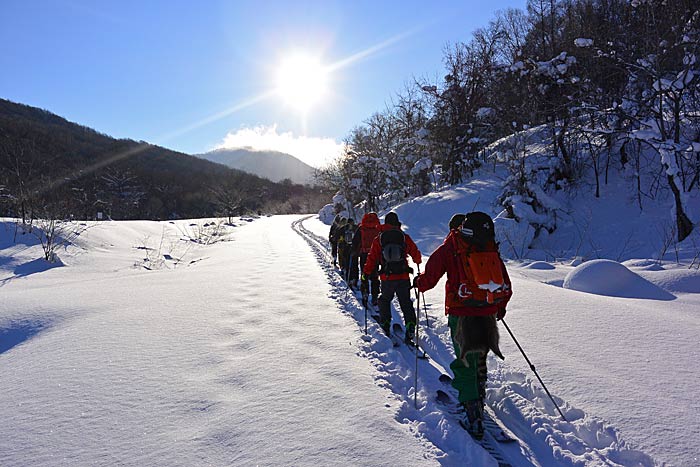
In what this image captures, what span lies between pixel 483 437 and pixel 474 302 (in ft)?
3.69

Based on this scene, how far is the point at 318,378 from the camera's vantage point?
3.76 metres

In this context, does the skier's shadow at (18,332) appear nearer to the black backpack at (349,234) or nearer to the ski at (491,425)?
the ski at (491,425)

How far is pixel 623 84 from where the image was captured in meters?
13.5

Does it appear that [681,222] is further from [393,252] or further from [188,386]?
[188,386]

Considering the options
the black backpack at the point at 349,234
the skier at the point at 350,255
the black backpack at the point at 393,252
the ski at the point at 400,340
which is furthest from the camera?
the black backpack at the point at 349,234

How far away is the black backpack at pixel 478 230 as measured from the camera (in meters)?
2.88

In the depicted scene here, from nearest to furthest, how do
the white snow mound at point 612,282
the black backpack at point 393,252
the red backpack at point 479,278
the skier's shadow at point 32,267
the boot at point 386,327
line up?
the red backpack at point 479,278, the black backpack at point 393,252, the boot at point 386,327, the white snow mound at point 612,282, the skier's shadow at point 32,267

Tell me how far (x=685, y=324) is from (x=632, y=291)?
211 centimetres

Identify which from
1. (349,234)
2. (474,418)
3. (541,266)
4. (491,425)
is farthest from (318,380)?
(541,266)

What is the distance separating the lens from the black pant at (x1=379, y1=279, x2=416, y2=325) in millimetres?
5125

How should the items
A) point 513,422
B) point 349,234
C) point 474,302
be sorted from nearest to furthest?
point 474,302, point 513,422, point 349,234

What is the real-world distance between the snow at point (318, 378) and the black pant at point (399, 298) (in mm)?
366

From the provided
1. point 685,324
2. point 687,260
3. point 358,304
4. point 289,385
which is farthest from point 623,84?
point 289,385

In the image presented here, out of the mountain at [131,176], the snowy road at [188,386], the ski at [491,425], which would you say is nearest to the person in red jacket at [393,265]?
the snowy road at [188,386]
